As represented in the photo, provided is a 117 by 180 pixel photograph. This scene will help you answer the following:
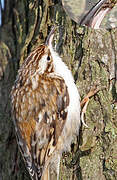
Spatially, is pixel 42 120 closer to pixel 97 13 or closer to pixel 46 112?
pixel 46 112

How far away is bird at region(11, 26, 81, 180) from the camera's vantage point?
2809 millimetres

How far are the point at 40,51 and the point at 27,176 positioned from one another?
86 cm

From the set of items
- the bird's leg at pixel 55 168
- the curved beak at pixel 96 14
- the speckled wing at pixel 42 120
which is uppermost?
the curved beak at pixel 96 14

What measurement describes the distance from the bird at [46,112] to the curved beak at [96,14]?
250mm

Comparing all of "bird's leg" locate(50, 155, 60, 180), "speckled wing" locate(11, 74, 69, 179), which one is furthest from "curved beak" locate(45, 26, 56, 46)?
"bird's leg" locate(50, 155, 60, 180)

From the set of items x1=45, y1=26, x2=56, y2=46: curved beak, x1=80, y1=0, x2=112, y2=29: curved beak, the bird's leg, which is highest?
x1=80, y1=0, x2=112, y2=29: curved beak

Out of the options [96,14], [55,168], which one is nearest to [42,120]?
[55,168]

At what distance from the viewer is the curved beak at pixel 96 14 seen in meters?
2.62

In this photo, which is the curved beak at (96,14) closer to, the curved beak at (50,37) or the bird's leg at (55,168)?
the curved beak at (50,37)

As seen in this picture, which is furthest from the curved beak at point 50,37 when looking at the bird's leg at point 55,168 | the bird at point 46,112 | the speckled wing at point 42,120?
the bird's leg at point 55,168

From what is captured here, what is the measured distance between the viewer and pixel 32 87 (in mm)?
2922

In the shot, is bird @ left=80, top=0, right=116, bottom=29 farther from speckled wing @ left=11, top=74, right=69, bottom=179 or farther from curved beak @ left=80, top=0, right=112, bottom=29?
speckled wing @ left=11, top=74, right=69, bottom=179

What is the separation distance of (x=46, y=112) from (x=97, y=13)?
2.06 ft

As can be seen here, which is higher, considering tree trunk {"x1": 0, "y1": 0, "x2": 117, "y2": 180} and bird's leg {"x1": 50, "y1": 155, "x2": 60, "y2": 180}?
tree trunk {"x1": 0, "y1": 0, "x2": 117, "y2": 180}
